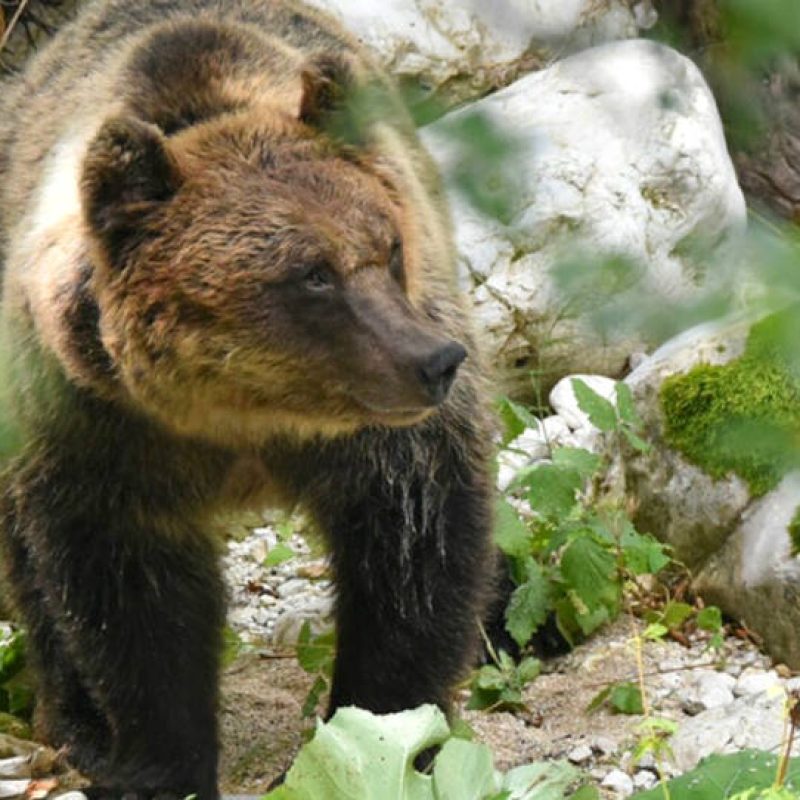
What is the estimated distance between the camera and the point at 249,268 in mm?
3387

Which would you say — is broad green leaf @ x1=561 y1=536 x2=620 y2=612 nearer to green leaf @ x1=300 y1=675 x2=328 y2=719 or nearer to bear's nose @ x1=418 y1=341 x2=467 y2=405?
green leaf @ x1=300 y1=675 x2=328 y2=719

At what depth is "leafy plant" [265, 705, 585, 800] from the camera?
3014mm

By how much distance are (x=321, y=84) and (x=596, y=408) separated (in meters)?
1.91

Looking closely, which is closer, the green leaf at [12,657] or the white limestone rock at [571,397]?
the green leaf at [12,657]

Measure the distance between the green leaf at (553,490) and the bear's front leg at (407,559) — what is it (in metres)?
0.69

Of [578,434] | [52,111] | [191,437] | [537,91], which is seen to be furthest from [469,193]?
[578,434]

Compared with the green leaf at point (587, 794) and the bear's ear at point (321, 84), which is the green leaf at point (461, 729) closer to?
the green leaf at point (587, 794)

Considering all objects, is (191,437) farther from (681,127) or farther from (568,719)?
(681,127)

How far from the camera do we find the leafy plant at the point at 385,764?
3014mm

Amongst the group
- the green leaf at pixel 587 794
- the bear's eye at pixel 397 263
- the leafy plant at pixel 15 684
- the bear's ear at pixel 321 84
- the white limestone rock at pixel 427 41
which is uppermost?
the bear's ear at pixel 321 84

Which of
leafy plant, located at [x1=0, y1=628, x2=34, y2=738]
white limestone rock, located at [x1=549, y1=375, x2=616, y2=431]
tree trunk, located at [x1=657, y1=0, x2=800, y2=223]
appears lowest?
leafy plant, located at [x1=0, y1=628, x2=34, y2=738]

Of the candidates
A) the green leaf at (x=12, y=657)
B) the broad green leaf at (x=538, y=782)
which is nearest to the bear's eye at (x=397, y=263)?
the broad green leaf at (x=538, y=782)

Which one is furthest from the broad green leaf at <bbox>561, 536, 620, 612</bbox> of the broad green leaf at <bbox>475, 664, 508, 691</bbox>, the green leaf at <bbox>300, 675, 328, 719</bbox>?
the green leaf at <bbox>300, 675, 328, 719</bbox>

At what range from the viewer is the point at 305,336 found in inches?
133
